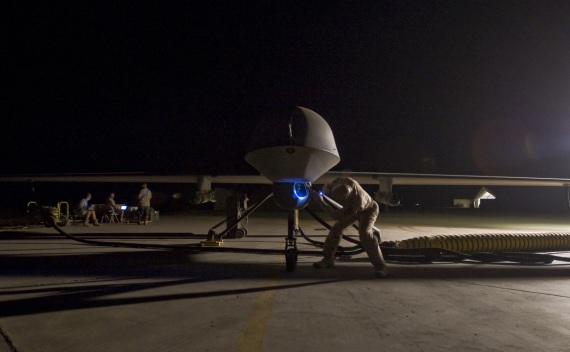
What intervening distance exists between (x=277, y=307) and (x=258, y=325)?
689 millimetres

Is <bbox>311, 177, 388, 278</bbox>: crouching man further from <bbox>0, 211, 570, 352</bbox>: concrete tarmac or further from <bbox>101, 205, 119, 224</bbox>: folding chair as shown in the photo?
<bbox>101, 205, 119, 224</bbox>: folding chair

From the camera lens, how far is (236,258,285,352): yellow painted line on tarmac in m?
3.16

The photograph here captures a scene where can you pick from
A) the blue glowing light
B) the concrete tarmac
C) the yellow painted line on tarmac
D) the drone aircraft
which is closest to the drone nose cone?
the drone aircraft

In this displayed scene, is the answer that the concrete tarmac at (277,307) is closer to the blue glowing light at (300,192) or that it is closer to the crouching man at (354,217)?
the crouching man at (354,217)

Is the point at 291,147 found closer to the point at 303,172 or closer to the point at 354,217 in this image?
the point at 303,172

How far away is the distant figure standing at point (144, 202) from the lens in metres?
16.4

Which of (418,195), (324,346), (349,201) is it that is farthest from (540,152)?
(324,346)

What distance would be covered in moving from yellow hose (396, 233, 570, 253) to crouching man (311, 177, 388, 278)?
2381 millimetres

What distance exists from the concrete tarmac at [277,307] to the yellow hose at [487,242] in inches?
36.7

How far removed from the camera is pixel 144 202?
54.7ft

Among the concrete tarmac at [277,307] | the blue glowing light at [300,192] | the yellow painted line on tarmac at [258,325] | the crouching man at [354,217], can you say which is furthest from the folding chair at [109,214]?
the yellow painted line on tarmac at [258,325]

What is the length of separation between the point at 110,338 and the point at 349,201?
431 cm

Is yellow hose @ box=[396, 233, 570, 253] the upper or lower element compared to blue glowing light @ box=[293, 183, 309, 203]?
lower

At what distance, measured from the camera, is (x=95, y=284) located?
544 cm
